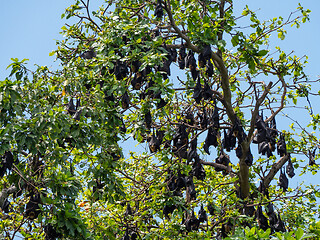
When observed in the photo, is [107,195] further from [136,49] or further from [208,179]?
[208,179]

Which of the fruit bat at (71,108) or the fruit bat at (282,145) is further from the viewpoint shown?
the fruit bat at (282,145)

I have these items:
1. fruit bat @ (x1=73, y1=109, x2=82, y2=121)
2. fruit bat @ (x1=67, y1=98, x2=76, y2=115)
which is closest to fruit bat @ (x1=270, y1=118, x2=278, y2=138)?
fruit bat @ (x1=67, y1=98, x2=76, y2=115)

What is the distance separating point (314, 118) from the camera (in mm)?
12109

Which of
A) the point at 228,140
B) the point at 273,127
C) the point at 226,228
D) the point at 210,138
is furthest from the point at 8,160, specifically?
the point at 273,127

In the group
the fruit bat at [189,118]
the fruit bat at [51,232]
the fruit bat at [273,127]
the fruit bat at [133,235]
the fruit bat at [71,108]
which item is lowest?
the fruit bat at [51,232]

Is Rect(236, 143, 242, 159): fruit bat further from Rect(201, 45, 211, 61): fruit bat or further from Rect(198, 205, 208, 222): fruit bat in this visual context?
Rect(201, 45, 211, 61): fruit bat

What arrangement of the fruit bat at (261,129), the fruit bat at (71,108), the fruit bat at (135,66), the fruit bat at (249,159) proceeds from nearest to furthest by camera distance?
the fruit bat at (71,108) → the fruit bat at (135,66) → the fruit bat at (249,159) → the fruit bat at (261,129)

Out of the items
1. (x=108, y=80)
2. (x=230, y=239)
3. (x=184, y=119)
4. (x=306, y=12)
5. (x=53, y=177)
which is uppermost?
(x=306, y=12)

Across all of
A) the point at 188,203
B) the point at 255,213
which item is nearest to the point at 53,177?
the point at 188,203

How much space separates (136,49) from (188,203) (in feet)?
A: 11.5

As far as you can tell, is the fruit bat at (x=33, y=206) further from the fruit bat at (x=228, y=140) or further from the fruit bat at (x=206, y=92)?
the fruit bat at (x=228, y=140)

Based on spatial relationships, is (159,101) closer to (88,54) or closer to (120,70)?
(120,70)

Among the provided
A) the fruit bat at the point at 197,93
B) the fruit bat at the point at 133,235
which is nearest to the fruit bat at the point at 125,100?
the fruit bat at the point at 197,93

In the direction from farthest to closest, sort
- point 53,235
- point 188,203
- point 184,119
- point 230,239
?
point 184,119, point 188,203, point 53,235, point 230,239
